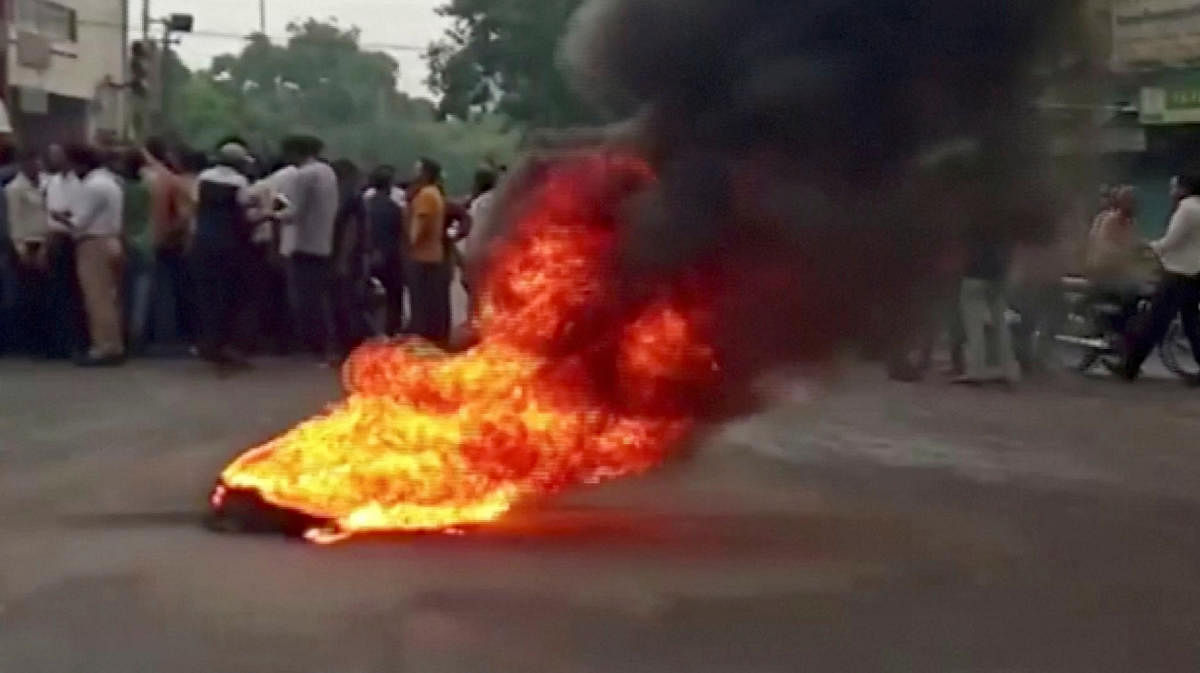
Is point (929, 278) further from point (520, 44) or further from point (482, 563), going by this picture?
point (520, 44)

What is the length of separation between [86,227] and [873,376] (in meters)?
8.69

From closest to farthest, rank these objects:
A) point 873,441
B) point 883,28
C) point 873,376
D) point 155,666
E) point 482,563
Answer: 1. point 155,666
2. point 482,563
3. point 883,28
4. point 873,376
5. point 873,441

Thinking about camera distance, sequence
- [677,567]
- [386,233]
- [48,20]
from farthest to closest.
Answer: [48,20], [386,233], [677,567]

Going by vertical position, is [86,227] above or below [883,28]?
below

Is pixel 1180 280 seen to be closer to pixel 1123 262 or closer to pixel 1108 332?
pixel 1123 262

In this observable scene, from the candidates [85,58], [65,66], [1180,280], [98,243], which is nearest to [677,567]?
[98,243]

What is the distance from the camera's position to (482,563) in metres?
8.89

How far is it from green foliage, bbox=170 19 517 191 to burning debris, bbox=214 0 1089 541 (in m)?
3.98

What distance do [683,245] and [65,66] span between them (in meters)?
44.4

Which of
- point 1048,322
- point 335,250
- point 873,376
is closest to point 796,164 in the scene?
point 873,376

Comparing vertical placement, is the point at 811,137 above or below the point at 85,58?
below

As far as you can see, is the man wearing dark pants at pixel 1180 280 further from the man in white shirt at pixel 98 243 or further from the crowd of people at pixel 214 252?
the man in white shirt at pixel 98 243

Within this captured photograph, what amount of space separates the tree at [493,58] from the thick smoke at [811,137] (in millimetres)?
5017

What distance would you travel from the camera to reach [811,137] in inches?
372
